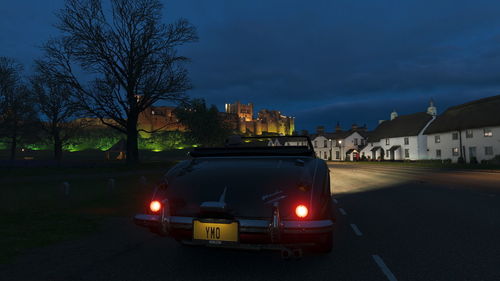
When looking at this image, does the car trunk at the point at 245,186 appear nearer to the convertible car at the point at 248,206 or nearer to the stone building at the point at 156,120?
the convertible car at the point at 248,206

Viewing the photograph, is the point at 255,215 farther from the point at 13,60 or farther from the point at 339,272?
the point at 13,60

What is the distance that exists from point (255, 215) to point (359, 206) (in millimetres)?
7518

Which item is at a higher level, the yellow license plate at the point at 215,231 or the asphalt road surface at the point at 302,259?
the yellow license plate at the point at 215,231

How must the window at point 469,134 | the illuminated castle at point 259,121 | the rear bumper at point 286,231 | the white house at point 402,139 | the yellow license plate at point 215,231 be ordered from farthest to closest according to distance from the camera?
the illuminated castle at point 259,121, the white house at point 402,139, the window at point 469,134, the yellow license plate at point 215,231, the rear bumper at point 286,231

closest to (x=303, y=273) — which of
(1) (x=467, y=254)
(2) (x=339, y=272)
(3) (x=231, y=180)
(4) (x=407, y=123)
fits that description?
(2) (x=339, y=272)

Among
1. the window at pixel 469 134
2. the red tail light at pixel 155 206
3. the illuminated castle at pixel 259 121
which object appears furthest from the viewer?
the illuminated castle at pixel 259 121

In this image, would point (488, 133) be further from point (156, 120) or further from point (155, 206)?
point (156, 120)

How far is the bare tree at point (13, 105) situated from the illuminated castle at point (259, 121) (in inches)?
5033

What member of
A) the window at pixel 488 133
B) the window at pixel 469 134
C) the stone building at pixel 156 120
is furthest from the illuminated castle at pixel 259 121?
the window at pixel 488 133

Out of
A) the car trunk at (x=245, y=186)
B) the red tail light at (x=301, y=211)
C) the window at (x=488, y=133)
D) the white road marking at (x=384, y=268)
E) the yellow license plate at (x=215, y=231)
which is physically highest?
the window at (x=488, y=133)

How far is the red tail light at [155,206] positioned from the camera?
175 inches

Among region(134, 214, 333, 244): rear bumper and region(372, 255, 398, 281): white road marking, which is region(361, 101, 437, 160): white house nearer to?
region(372, 255, 398, 281): white road marking

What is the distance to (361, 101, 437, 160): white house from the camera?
58219 mm

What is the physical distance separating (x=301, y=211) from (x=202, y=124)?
4035 centimetres
